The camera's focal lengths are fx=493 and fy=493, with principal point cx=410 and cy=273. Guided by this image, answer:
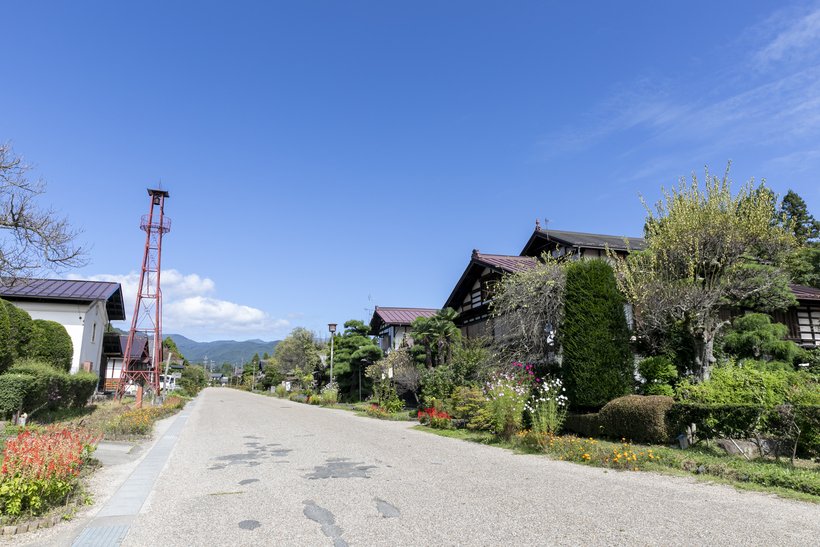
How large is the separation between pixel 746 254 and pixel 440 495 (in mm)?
11861

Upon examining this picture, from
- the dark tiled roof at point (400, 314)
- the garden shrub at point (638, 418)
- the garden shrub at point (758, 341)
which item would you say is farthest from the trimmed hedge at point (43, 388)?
the garden shrub at point (758, 341)

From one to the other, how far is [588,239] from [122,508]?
21.6m

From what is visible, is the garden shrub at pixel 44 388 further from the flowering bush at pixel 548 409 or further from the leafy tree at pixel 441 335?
the leafy tree at pixel 441 335

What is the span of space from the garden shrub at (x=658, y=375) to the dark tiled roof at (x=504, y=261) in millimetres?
8254

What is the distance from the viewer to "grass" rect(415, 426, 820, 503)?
280 inches

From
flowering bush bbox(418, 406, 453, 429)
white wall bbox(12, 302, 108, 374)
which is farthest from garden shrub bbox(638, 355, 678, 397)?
white wall bbox(12, 302, 108, 374)

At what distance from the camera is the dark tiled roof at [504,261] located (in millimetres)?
21969

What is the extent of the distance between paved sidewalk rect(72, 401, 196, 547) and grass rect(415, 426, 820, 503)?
25.1 ft

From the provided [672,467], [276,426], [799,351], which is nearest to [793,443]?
[672,467]

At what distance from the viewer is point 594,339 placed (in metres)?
13.3

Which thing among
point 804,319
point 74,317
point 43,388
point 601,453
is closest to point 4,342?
point 43,388

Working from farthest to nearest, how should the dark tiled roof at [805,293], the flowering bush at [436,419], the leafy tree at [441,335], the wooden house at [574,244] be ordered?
the leafy tree at [441,335] → the wooden house at [574,244] → the dark tiled roof at [805,293] → the flowering bush at [436,419]

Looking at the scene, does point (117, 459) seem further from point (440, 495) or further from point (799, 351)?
point (799, 351)

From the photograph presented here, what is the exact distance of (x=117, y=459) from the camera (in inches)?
408
